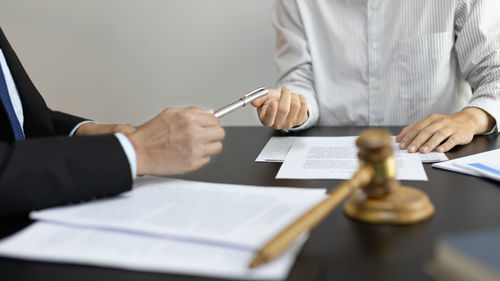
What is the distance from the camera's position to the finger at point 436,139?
1.09m

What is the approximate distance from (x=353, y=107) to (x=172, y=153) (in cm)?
105

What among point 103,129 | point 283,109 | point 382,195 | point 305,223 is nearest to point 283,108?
point 283,109

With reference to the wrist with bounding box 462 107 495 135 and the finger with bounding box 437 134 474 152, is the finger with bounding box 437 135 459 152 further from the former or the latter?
the wrist with bounding box 462 107 495 135

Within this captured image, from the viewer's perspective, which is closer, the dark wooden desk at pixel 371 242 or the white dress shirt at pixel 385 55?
the dark wooden desk at pixel 371 242

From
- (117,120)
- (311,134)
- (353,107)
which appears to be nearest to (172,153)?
(311,134)

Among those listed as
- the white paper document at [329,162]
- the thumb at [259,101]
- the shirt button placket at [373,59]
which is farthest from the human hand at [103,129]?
the shirt button placket at [373,59]

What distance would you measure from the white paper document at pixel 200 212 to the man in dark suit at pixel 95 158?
0.03m

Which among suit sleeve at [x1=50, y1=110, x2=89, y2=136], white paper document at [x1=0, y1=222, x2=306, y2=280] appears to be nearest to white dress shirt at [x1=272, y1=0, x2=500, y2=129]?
suit sleeve at [x1=50, y1=110, x2=89, y2=136]

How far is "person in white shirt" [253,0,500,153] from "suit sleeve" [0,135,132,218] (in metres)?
0.71

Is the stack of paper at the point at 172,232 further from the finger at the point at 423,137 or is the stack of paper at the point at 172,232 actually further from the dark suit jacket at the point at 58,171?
the finger at the point at 423,137

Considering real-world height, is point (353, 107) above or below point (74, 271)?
below

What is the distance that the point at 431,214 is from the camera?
0.69 meters

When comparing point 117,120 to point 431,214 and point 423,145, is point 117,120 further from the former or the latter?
point 431,214

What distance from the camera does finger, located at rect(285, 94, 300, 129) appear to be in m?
1.28
